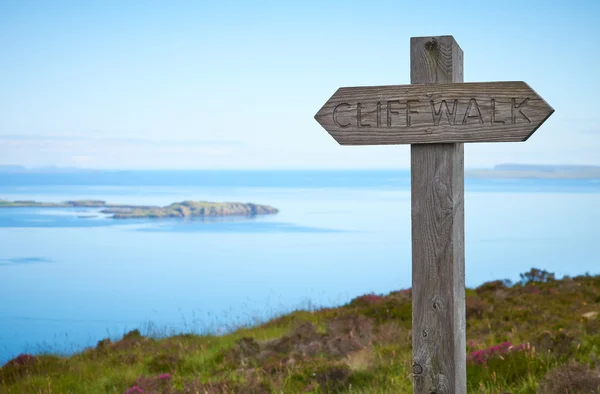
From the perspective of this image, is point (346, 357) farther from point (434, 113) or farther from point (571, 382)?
point (434, 113)

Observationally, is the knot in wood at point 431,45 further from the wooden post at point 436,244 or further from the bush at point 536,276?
the bush at point 536,276

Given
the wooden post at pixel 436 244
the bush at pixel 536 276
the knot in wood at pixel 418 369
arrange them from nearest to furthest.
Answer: the wooden post at pixel 436 244
the knot in wood at pixel 418 369
the bush at pixel 536 276

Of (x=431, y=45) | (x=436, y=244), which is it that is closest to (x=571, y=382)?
(x=436, y=244)

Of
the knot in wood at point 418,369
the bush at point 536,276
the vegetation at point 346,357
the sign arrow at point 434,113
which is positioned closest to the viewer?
the sign arrow at point 434,113

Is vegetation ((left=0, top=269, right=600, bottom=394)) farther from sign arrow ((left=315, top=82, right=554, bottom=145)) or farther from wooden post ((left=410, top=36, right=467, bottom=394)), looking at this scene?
sign arrow ((left=315, top=82, right=554, bottom=145))

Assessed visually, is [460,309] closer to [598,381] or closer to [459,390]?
[459,390]

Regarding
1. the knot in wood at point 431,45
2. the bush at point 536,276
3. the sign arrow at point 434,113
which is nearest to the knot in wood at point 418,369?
the sign arrow at point 434,113

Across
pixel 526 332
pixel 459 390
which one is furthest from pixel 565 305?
pixel 459 390

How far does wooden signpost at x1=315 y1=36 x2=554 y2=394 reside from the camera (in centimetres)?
480

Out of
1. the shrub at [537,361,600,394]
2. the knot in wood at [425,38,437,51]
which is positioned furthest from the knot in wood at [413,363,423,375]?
the knot in wood at [425,38,437,51]

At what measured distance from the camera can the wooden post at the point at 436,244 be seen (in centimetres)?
491

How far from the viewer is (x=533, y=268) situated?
19.6 meters

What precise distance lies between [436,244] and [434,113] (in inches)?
38.8

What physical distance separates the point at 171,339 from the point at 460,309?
9910 mm
